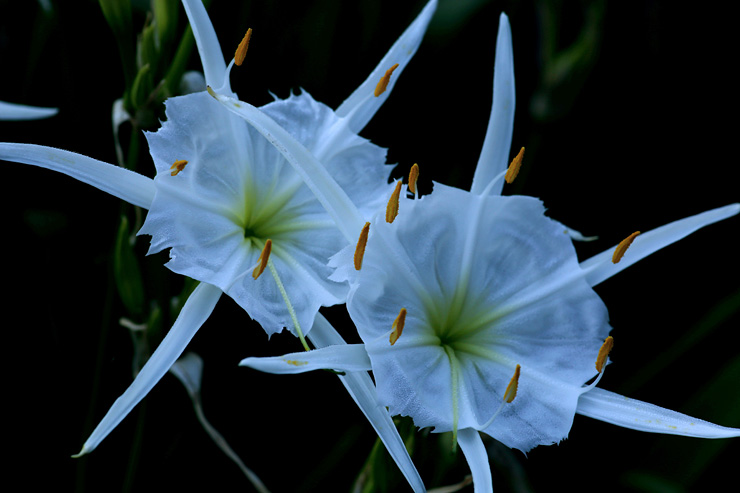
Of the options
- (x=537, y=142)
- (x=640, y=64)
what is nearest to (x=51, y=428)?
(x=537, y=142)

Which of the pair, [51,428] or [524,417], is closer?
[524,417]

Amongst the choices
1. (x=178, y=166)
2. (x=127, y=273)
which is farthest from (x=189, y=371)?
(x=178, y=166)

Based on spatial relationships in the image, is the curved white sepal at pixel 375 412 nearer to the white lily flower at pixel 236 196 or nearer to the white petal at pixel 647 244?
the white lily flower at pixel 236 196

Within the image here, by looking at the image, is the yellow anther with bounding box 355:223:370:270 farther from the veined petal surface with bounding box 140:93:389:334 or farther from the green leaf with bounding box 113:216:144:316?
the green leaf with bounding box 113:216:144:316

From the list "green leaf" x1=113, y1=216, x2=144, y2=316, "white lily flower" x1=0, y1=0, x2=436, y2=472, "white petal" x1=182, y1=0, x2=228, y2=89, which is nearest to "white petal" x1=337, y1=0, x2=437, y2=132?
"white lily flower" x1=0, y1=0, x2=436, y2=472

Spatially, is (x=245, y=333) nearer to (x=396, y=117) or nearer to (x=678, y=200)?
(x=396, y=117)

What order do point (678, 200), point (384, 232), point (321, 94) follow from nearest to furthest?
point (384, 232)
point (321, 94)
point (678, 200)
